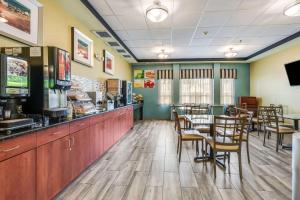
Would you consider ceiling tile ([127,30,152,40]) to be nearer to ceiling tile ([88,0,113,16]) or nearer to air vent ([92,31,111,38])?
air vent ([92,31,111,38])

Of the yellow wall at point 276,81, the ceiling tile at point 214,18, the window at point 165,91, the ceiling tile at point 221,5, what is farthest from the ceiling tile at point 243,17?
the window at point 165,91

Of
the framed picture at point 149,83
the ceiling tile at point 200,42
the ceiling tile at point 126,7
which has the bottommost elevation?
the framed picture at point 149,83

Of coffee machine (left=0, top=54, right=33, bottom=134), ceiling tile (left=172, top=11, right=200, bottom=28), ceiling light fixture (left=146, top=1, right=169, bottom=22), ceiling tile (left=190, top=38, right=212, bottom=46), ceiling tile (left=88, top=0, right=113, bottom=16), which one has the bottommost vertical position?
coffee machine (left=0, top=54, right=33, bottom=134)

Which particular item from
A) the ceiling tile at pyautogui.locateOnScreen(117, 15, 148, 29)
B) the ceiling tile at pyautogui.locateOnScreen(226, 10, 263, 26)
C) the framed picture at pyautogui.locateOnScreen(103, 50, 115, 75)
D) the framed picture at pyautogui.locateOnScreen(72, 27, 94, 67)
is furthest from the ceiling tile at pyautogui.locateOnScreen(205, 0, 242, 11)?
the framed picture at pyautogui.locateOnScreen(103, 50, 115, 75)

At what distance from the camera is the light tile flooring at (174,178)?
2627 millimetres

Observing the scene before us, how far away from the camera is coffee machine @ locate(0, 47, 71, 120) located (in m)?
2.45

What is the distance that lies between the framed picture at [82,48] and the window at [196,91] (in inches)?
241

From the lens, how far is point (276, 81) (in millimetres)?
7449

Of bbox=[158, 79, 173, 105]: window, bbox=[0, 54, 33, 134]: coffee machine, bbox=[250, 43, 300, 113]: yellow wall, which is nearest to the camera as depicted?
bbox=[0, 54, 33, 134]: coffee machine

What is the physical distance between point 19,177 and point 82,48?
3.13 m

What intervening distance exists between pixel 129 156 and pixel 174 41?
12.9 feet

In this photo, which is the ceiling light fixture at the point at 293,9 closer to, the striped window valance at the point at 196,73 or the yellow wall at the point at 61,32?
the yellow wall at the point at 61,32

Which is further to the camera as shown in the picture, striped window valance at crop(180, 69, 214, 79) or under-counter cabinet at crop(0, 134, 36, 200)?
striped window valance at crop(180, 69, 214, 79)

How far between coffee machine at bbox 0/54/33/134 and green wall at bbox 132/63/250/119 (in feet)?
26.3
